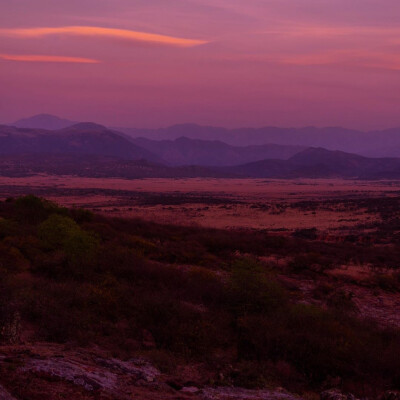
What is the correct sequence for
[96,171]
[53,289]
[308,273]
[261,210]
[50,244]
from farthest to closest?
[96,171] → [261,210] → [308,273] → [50,244] → [53,289]

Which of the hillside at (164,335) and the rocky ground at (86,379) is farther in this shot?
the hillside at (164,335)

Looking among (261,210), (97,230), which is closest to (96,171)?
(261,210)

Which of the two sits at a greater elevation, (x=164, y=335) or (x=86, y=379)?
(x=86, y=379)

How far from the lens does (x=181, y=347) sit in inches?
361

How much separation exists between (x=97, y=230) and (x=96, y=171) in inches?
5510

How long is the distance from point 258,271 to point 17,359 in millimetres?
7801

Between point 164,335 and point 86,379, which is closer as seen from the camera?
point 86,379

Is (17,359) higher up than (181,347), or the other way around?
(17,359)

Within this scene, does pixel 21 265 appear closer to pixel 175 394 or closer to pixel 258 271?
pixel 258 271

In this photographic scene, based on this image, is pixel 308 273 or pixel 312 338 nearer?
pixel 312 338

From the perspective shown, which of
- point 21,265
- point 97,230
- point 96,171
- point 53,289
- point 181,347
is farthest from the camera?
point 96,171

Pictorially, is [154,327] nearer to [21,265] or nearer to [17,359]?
[17,359]

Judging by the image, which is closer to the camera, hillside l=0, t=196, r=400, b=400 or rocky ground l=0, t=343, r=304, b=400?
rocky ground l=0, t=343, r=304, b=400

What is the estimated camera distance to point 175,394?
680 cm
